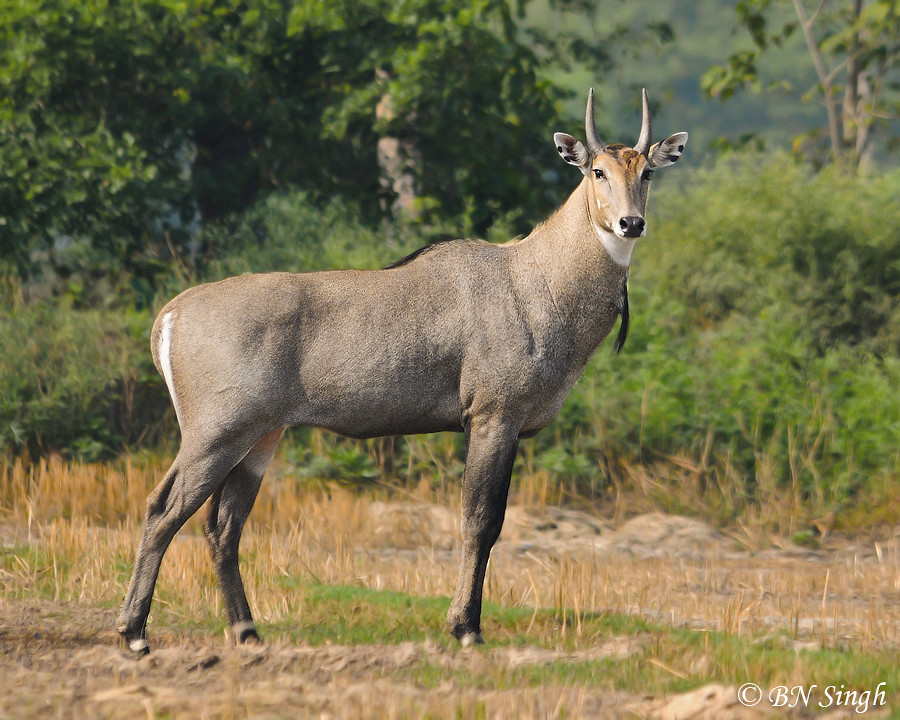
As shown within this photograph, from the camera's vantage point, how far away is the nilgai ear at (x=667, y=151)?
7172 millimetres

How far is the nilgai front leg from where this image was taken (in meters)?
6.86

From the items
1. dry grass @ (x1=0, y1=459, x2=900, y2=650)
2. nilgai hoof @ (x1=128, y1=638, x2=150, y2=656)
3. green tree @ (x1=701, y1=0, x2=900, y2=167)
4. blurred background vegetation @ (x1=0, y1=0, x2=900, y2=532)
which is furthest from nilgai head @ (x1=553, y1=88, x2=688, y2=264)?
green tree @ (x1=701, y1=0, x2=900, y2=167)

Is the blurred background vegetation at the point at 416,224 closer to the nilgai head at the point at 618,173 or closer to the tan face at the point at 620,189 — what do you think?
the nilgai head at the point at 618,173

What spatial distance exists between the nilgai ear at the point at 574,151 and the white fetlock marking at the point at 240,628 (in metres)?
3.30

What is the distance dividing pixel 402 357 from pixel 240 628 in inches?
72.2

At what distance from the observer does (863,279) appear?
15398 millimetres

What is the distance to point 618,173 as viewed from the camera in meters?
6.88

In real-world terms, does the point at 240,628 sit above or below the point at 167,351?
below

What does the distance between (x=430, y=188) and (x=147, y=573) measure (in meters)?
10.5

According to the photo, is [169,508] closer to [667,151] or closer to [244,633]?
[244,633]

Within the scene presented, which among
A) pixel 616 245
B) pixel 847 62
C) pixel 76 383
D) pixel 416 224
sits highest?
pixel 847 62

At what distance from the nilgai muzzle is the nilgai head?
0.01 m

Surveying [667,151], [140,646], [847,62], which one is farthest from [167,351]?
[847,62]

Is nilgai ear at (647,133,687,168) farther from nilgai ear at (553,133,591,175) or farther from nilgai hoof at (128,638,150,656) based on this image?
nilgai hoof at (128,638,150,656)
